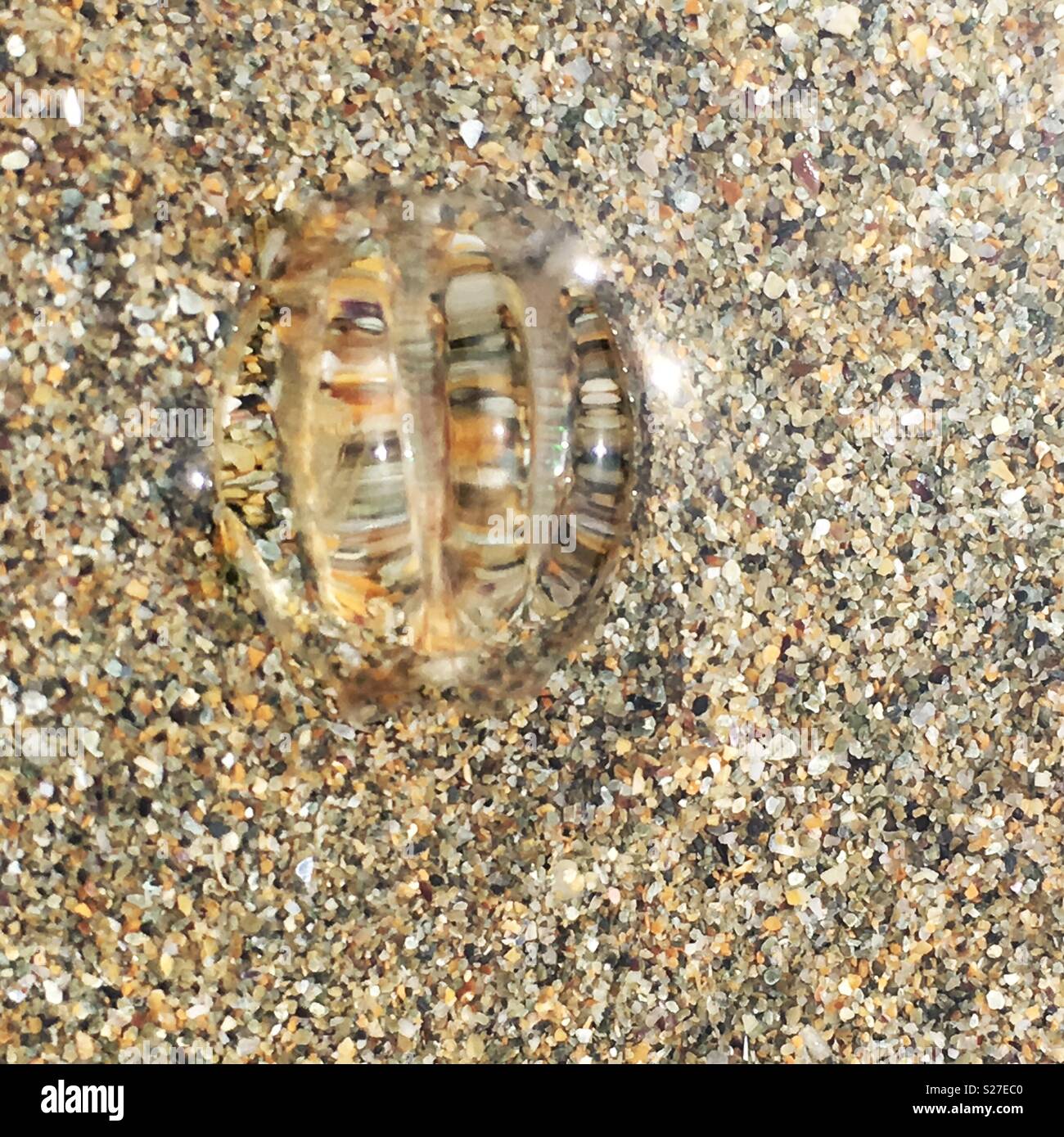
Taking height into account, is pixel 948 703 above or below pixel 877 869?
above

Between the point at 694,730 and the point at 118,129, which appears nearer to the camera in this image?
the point at 118,129

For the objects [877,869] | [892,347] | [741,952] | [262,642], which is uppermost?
[892,347]

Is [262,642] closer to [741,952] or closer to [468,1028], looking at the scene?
[468,1028]

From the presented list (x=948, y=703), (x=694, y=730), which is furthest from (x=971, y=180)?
(x=694, y=730)

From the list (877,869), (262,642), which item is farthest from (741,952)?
(262,642)

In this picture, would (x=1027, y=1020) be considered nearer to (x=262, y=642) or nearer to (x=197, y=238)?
(x=262, y=642)

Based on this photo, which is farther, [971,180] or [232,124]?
[971,180]
